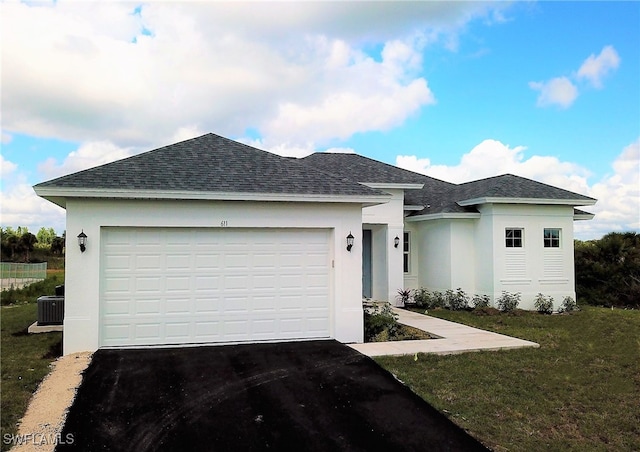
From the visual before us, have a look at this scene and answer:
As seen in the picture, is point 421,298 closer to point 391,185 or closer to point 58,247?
point 391,185

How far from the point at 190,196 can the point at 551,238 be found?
12.0 m

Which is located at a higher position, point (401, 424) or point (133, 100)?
point (133, 100)

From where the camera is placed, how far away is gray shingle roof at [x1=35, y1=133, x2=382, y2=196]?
8.77 m

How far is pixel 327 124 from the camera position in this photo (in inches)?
807

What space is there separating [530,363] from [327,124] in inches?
583

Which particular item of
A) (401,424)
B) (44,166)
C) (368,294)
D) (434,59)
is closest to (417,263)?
(368,294)

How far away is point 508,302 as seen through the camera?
46.7 ft

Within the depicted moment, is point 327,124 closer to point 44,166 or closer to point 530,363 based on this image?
point 44,166

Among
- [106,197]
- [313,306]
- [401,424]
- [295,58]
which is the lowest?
[401,424]

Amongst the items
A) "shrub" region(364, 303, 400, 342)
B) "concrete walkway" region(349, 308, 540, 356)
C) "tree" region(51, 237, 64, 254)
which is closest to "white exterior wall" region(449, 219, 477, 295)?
"concrete walkway" region(349, 308, 540, 356)

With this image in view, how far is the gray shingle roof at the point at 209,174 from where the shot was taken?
28.8 ft

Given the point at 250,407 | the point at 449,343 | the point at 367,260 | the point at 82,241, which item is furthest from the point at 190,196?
the point at 367,260

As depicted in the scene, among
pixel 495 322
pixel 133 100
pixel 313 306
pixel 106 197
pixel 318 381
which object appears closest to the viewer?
pixel 318 381

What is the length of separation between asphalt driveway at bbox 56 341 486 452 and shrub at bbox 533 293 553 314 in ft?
29.6
